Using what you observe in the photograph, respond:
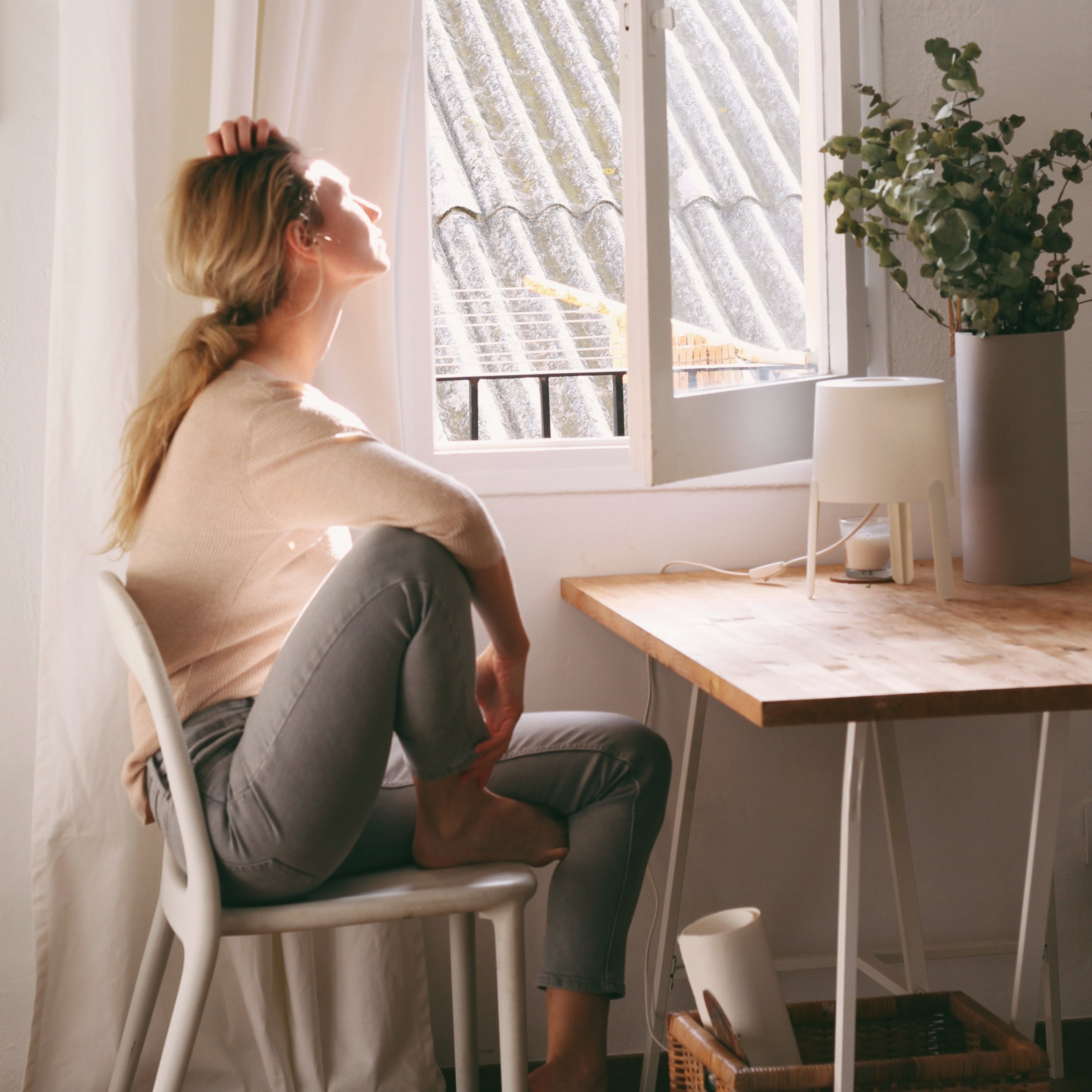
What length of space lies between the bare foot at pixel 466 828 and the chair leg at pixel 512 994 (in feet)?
0.23

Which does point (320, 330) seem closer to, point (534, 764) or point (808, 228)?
point (534, 764)

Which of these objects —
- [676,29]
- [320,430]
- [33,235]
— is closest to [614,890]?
[320,430]

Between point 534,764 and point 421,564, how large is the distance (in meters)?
0.35

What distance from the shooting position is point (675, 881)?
5.94 ft

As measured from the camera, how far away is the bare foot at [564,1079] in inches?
52.6

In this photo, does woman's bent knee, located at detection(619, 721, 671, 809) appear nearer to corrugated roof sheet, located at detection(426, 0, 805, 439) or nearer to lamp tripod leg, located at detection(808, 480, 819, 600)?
lamp tripod leg, located at detection(808, 480, 819, 600)

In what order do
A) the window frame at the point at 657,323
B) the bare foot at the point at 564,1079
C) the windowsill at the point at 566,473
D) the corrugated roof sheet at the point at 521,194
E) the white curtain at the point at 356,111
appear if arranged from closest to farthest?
the bare foot at the point at 564,1079 → the window frame at the point at 657,323 → the white curtain at the point at 356,111 → the windowsill at the point at 566,473 → the corrugated roof sheet at the point at 521,194

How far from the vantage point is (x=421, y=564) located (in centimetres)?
120

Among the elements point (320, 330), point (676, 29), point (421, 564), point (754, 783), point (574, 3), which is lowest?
point (754, 783)

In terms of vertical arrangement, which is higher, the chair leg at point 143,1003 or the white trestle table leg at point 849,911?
the white trestle table leg at point 849,911

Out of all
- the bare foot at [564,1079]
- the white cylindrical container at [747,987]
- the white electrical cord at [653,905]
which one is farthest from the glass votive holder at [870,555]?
the bare foot at [564,1079]

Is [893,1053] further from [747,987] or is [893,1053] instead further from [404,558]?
[404,558]

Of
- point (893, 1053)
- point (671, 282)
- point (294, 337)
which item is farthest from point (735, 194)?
point (893, 1053)

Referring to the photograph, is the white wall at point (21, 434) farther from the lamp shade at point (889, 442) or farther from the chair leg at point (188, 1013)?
the lamp shade at point (889, 442)
